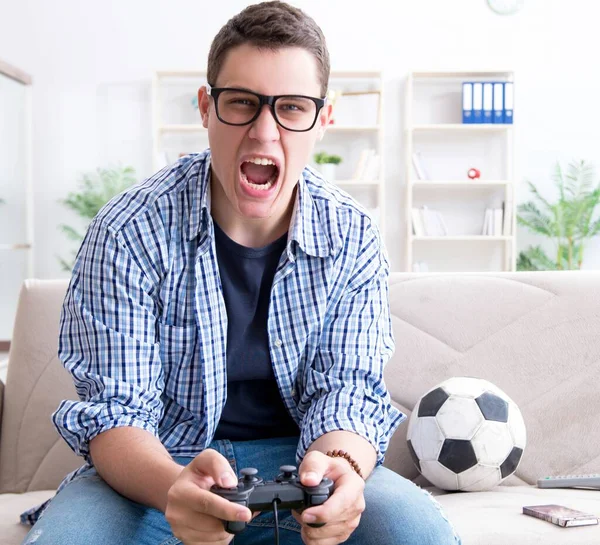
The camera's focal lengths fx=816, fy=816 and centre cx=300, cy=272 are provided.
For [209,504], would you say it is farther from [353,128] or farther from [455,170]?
[455,170]

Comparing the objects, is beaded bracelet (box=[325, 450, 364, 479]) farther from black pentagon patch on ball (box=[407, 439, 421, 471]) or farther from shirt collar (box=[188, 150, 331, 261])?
black pentagon patch on ball (box=[407, 439, 421, 471])

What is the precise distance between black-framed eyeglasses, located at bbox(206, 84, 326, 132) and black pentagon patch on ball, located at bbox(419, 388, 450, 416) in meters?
0.61

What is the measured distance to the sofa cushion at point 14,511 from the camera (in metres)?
1.30

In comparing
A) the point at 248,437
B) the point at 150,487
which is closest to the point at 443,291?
the point at 248,437

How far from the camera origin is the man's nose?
1.24 meters

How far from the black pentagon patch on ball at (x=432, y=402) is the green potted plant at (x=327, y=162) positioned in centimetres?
428

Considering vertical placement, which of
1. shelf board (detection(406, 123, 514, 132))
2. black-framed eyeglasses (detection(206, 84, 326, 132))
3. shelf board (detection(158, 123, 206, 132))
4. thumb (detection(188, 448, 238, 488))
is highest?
shelf board (detection(406, 123, 514, 132))

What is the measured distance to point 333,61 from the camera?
6.05 metres

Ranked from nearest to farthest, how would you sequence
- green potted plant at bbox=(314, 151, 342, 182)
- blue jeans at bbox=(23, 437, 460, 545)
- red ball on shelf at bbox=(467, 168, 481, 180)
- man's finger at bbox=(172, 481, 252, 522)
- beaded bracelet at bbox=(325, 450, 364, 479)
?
man's finger at bbox=(172, 481, 252, 522) < blue jeans at bbox=(23, 437, 460, 545) < beaded bracelet at bbox=(325, 450, 364, 479) < green potted plant at bbox=(314, 151, 342, 182) < red ball on shelf at bbox=(467, 168, 481, 180)

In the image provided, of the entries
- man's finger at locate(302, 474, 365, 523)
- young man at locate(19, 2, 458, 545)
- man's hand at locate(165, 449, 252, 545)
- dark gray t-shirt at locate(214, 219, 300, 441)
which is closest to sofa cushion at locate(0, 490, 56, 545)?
young man at locate(19, 2, 458, 545)

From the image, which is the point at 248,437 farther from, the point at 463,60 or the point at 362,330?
the point at 463,60

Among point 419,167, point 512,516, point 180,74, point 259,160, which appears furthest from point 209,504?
point 180,74

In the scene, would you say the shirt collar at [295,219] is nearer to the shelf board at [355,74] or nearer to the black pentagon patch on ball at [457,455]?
the black pentagon patch on ball at [457,455]

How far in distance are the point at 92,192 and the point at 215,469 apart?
208 inches
